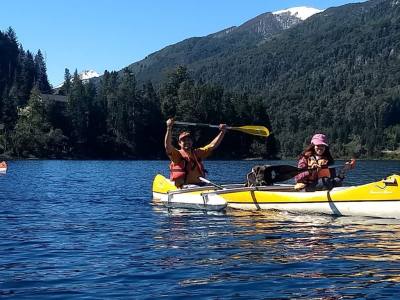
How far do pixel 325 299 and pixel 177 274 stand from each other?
8.14ft

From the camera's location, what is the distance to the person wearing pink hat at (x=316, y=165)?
58.3 feet

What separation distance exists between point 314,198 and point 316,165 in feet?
3.21

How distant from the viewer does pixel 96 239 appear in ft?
44.1

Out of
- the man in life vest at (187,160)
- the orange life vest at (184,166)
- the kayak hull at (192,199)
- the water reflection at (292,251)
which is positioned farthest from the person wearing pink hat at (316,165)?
the orange life vest at (184,166)

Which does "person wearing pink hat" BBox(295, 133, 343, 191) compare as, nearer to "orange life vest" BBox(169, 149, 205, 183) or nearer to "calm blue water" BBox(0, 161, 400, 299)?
"calm blue water" BBox(0, 161, 400, 299)

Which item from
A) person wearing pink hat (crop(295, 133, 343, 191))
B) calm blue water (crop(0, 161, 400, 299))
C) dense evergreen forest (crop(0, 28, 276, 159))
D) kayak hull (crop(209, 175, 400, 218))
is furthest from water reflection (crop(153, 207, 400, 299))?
dense evergreen forest (crop(0, 28, 276, 159))

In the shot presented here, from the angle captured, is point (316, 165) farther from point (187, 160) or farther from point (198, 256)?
point (198, 256)

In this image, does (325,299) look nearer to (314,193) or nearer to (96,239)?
(96,239)

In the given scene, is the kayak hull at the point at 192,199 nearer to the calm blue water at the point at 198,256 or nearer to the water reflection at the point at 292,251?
the calm blue water at the point at 198,256

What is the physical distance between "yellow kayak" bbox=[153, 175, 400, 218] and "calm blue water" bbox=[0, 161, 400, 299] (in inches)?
16.6

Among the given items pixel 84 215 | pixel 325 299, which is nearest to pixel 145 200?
pixel 84 215

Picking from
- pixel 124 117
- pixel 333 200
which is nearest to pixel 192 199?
pixel 333 200

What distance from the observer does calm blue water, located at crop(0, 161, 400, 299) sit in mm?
9008

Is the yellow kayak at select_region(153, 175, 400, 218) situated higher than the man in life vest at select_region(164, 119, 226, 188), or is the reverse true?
the man in life vest at select_region(164, 119, 226, 188)
